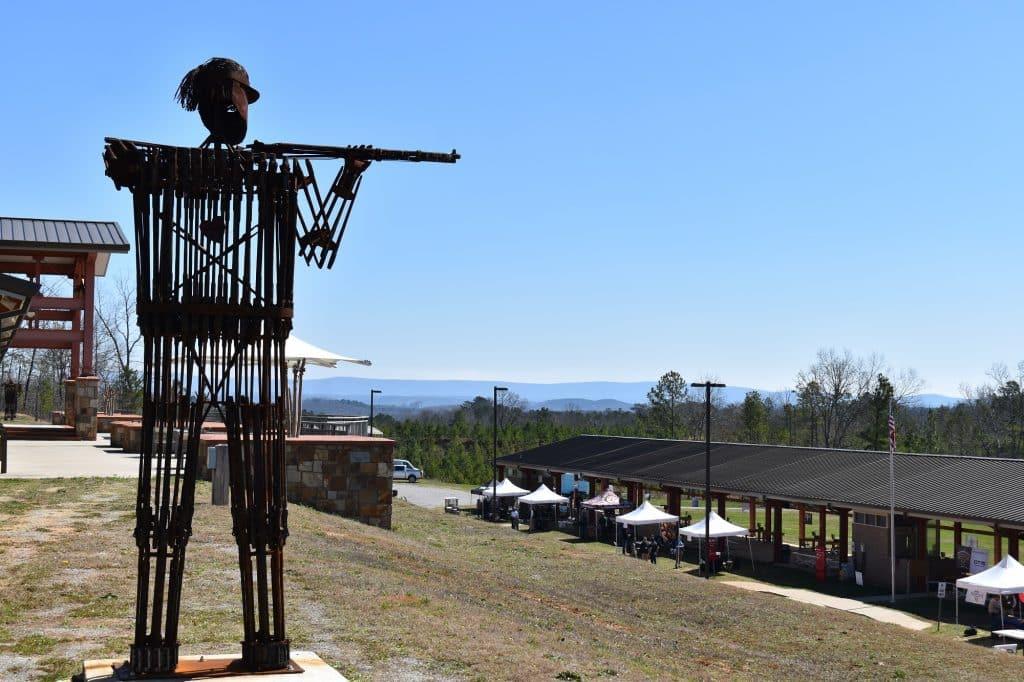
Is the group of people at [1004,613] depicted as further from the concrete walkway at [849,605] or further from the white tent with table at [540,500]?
the white tent with table at [540,500]

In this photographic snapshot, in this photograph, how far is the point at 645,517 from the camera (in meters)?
30.3

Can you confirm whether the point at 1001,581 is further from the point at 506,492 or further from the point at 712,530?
the point at 506,492

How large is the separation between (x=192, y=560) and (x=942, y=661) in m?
9.61

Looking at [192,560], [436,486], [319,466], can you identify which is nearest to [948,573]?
[319,466]

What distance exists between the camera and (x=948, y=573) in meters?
25.1

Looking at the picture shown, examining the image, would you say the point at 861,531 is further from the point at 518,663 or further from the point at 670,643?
the point at 518,663

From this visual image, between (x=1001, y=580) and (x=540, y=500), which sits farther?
(x=540, y=500)

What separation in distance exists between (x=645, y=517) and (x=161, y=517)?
24.3 metres

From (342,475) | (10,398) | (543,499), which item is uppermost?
(10,398)

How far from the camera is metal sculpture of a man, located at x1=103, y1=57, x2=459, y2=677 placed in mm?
7109

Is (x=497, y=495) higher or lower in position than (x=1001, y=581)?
lower

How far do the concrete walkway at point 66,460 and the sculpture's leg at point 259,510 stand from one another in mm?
12132

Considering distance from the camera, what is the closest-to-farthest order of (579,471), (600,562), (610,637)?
1. (610,637)
2. (600,562)
3. (579,471)

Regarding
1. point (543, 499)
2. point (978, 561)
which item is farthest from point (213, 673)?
point (543, 499)
